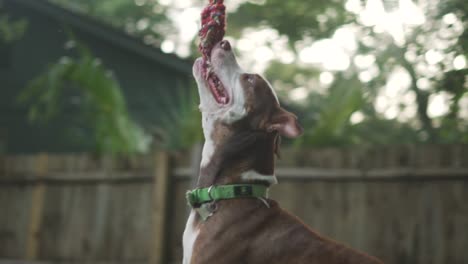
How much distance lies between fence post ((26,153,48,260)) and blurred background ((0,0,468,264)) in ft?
Result: 0.06

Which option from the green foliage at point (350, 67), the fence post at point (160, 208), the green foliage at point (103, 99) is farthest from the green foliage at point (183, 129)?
the fence post at point (160, 208)

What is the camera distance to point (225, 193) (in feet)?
9.71

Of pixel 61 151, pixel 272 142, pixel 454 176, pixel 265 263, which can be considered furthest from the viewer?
pixel 61 151

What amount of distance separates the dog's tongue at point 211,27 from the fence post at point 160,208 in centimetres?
503

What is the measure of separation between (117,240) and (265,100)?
235 inches

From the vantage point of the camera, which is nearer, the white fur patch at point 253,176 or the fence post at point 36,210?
the white fur patch at point 253,176

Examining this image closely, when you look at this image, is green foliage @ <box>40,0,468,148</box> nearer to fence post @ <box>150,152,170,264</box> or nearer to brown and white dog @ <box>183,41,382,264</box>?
fence post @ <box>150,152,170,264</box>

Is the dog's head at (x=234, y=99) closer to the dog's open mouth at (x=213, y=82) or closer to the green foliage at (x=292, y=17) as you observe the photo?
the dog's open mouth at (x=213, y=82)

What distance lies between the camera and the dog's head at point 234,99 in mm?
3086

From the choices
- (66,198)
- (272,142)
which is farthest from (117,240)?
(272,142)

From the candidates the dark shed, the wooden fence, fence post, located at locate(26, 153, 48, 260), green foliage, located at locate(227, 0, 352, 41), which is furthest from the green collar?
the dark shed

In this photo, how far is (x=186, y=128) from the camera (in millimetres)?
8984

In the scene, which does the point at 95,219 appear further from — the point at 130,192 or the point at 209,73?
the point at 209,73

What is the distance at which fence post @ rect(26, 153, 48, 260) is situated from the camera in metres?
9.25
